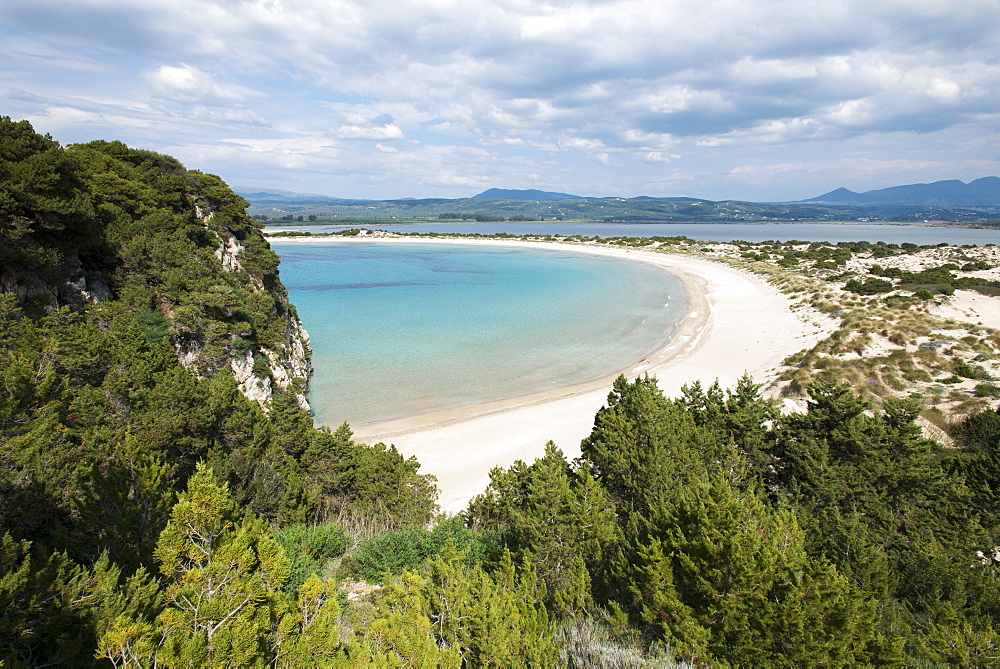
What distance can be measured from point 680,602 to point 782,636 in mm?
828

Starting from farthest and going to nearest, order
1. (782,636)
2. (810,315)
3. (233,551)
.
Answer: (810,315) → (782,636) → (233,551)

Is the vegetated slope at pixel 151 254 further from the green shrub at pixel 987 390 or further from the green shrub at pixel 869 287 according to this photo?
the green shrub at pixel 869 287

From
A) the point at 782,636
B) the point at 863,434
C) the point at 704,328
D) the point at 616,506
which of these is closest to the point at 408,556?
the point at 616,506

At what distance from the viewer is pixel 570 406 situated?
16.3 metres

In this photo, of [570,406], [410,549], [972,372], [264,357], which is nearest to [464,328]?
[570,406]

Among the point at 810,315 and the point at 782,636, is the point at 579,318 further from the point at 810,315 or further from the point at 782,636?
the point at 782,636

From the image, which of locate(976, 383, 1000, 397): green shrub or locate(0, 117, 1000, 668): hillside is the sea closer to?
locate(0, 117, 1000, 668): hillside

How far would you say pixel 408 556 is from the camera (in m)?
6.41

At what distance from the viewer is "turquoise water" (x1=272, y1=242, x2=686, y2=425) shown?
60.4ft

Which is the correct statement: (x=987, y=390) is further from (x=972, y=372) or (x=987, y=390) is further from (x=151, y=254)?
(x=151, y=254)

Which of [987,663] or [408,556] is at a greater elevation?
[987,663]

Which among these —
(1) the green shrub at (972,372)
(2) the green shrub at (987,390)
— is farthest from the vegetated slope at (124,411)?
(1) the green shrub at (972,372)

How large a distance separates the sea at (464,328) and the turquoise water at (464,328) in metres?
0.08

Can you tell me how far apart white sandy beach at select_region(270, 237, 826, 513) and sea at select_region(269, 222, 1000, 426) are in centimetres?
115
